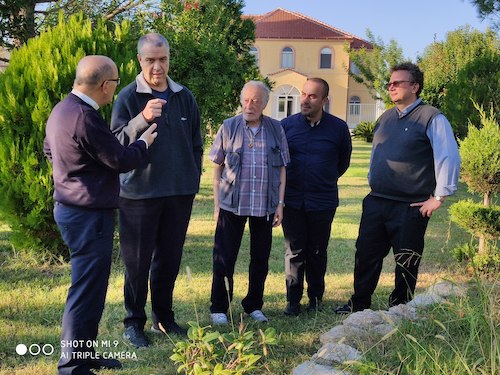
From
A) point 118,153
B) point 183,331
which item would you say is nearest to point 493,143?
point 183,331

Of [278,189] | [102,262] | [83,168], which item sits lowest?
[102,262]

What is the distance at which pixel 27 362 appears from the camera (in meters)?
3.49

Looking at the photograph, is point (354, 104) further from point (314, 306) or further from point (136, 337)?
point (136, 337)

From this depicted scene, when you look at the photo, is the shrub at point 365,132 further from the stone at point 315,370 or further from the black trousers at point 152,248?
the stone at point 315,370

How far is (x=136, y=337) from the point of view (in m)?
3.81

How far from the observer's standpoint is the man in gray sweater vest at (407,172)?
3.94 metres

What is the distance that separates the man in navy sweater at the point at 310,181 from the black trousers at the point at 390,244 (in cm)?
35

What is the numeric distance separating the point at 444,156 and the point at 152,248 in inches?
88.9

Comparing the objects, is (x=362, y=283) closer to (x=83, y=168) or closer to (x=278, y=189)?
(x=278, y=189)

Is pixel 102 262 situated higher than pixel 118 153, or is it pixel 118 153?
pixel 118 153

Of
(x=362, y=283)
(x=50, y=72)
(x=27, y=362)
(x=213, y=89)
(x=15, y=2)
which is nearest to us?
(x=27, y=362)

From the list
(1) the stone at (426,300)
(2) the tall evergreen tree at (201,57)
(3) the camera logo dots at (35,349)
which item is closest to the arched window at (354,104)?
(2) the tall evergreen tree at (201,57)

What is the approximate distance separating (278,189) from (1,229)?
519cm

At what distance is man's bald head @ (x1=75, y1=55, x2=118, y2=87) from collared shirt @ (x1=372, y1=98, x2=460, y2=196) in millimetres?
2420
